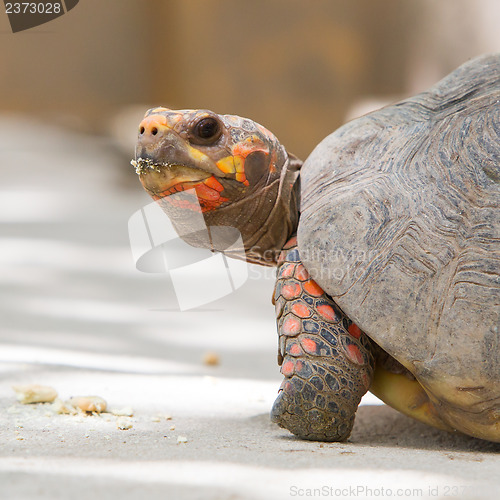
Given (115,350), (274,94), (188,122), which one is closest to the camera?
(188,122)

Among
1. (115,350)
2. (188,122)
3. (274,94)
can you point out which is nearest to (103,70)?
(274,94)

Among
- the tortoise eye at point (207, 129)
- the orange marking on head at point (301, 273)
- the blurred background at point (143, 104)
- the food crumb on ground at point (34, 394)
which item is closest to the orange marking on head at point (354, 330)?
the orange marking on head at point (301, 273)

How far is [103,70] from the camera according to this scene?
11594mm

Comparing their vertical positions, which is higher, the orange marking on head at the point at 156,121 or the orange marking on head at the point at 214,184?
the orange marking on head at the point at 156,121

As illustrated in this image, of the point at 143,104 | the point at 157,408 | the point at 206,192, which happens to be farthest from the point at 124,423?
the point at 143,104

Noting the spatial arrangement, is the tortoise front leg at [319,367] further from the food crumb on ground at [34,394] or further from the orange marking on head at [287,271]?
the food crumb on ground at [34,394]

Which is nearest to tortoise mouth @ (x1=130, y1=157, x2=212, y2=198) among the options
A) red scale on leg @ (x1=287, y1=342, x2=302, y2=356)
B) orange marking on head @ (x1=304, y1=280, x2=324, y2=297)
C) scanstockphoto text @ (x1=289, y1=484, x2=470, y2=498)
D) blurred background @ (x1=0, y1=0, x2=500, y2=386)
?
orange marking on head @ (x1=304, y1=280, x2=324, y2=297)

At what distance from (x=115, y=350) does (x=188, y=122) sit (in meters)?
1.95

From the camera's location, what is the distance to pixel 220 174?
236 cm

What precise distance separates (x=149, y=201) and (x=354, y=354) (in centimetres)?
721

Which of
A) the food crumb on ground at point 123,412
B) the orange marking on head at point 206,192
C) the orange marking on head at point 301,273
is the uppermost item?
the orange marking on head at point 206,192

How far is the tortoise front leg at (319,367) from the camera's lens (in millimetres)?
2109

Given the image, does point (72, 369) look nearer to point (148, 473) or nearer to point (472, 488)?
point (148, 473)

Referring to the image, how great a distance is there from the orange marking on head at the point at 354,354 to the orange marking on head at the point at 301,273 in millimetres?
279
